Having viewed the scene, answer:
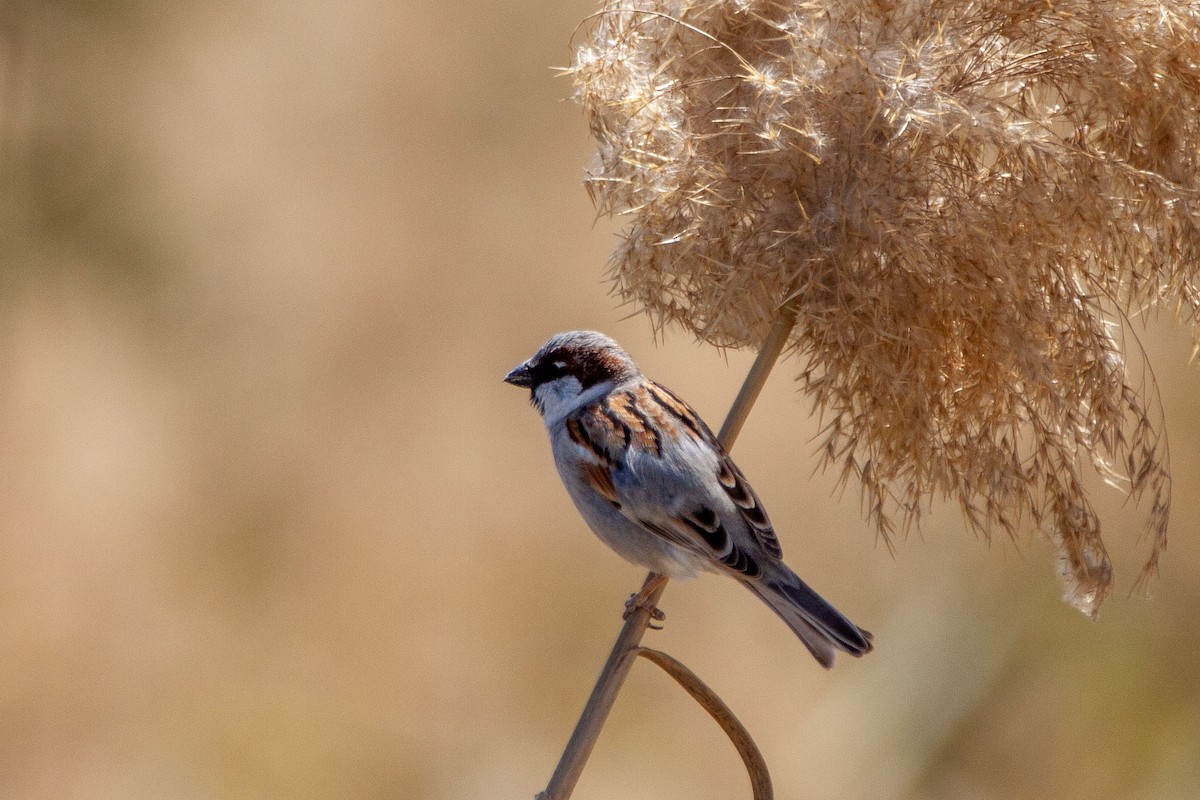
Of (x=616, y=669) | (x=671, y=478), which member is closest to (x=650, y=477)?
(x=671, y=478)

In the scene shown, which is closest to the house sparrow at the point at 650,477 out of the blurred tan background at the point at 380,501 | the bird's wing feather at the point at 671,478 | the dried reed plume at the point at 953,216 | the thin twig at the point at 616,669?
the bird's wing feather at the point at 671,478

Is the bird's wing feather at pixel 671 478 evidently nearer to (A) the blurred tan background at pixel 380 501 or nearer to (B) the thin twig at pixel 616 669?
(B) the thin twig at pixel 616 669

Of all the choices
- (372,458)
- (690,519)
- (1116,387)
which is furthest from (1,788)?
(1116,387)

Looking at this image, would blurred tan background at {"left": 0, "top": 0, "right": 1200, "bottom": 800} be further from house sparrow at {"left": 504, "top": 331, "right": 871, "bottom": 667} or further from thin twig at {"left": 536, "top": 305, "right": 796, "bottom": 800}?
thin twig at {"left": 536, "top": 305, "right": 796, "bottom": 800}

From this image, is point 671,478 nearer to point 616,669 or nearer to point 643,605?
point 643,605

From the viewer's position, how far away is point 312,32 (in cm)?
457

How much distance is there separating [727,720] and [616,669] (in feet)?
0.61

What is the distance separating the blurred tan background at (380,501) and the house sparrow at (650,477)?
140cm

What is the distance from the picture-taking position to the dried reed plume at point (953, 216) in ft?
5.36

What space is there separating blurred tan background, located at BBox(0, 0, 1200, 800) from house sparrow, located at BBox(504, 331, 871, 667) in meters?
1.40

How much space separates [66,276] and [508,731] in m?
2.22

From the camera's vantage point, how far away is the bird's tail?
6.68 feet

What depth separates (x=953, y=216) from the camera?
1.65 m

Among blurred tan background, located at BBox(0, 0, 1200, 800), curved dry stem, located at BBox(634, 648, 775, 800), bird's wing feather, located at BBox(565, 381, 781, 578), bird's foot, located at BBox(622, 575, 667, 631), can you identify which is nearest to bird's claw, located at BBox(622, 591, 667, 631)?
bird's foot, located at BBox(622, 575, 667, 631)
